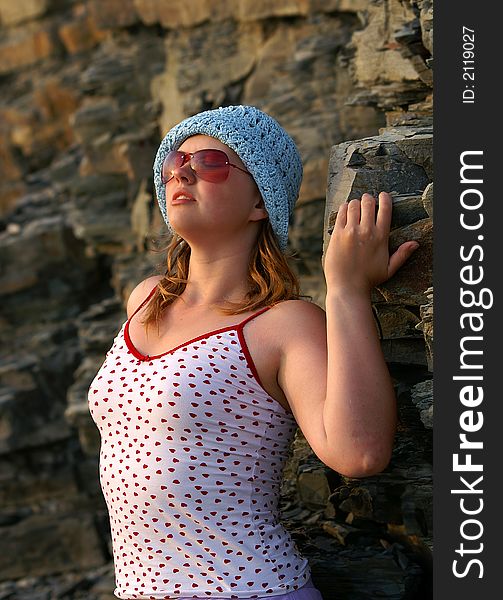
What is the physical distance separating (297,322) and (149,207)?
358 inches

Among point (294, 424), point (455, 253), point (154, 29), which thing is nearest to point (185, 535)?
point (294, 424)

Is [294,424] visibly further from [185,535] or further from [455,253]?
[455,253]

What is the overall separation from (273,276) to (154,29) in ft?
33.5

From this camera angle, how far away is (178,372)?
3633 millimetres

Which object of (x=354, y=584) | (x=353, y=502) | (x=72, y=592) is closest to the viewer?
(x=354, y=584)

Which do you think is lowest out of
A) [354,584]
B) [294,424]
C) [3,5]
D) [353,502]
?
[354,584]

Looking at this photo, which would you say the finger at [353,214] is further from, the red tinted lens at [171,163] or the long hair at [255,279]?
the red tinted lens at [171,163]

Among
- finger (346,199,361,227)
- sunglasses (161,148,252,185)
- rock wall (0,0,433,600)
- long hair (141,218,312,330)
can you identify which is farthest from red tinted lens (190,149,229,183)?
finger (346,199,361,227)

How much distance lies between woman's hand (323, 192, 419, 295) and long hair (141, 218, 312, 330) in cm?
35

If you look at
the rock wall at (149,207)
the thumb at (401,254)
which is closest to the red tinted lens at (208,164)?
the rock wall at (149,207)

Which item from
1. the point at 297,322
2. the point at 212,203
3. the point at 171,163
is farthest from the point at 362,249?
the point at 171,163

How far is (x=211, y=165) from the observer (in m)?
3.92

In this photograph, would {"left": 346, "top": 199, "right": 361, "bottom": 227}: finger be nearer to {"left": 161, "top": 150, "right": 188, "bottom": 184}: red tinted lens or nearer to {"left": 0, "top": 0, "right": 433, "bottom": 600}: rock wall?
{"left": 0, "top": 0, "right": 433, "bottom": 600}: rock wall

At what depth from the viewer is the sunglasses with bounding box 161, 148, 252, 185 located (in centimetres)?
390
